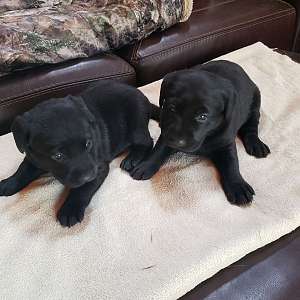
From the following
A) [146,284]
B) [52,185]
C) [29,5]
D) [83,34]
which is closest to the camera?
[146,284]

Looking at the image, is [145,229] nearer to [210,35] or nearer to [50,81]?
[50,81]

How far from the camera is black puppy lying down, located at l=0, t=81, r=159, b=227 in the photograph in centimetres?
93

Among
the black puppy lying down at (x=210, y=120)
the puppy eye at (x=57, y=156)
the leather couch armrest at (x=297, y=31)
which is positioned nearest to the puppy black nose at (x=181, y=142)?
the black puppy lying down at (x=210, y=120)

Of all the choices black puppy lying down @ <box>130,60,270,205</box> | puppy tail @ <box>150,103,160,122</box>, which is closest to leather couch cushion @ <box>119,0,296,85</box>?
puppy tail @ <box>150,103,160,122</box>

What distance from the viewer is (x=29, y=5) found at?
1.63m

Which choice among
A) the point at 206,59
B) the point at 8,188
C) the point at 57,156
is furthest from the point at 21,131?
the point at 206,59

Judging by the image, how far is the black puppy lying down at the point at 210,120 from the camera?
0.99 meters

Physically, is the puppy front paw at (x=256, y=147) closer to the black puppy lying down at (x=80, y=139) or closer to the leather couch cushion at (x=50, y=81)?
the black puppy lying down at (x=80, y=139)

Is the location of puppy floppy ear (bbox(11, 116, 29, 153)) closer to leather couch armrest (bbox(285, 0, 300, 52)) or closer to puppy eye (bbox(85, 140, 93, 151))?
puppy eye (bbox(85, 140, 93, 151))

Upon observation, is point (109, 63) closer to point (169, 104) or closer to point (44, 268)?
point (169, 104)

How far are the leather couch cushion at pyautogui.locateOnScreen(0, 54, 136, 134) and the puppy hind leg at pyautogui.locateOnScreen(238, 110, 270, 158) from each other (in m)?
0.48

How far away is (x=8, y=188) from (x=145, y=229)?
0.40 meters

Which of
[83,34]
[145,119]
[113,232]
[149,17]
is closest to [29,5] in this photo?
[83,34]

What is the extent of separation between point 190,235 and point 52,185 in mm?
413
